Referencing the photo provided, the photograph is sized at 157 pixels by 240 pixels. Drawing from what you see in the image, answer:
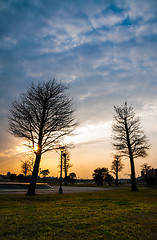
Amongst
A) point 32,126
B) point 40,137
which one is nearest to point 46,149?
point 40,137

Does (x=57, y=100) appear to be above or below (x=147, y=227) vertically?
above

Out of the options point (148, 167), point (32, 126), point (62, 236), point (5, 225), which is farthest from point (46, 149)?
point (148, 167)

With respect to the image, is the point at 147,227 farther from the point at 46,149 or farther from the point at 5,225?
the point at 46,149

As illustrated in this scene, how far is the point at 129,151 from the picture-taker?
2438 cm

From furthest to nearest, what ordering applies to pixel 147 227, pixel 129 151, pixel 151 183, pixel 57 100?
pixel 151 183
pixel 129 151
pixel 57 100
pixel 147 227

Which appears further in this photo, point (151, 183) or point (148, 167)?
point (148, 167)

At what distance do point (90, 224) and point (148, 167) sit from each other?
6274cm

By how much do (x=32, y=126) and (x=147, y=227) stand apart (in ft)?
45.0

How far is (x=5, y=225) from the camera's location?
4.75m

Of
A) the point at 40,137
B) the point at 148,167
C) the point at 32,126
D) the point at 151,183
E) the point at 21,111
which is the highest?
the point at 21,111

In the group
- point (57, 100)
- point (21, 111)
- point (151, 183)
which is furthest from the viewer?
point (151, 183)

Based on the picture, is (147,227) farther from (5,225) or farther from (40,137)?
(40,137)

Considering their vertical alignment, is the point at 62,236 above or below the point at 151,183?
above

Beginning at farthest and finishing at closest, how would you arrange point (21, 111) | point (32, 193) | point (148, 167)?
point (148, 167)
point (21, 111)
point (32, 193)
